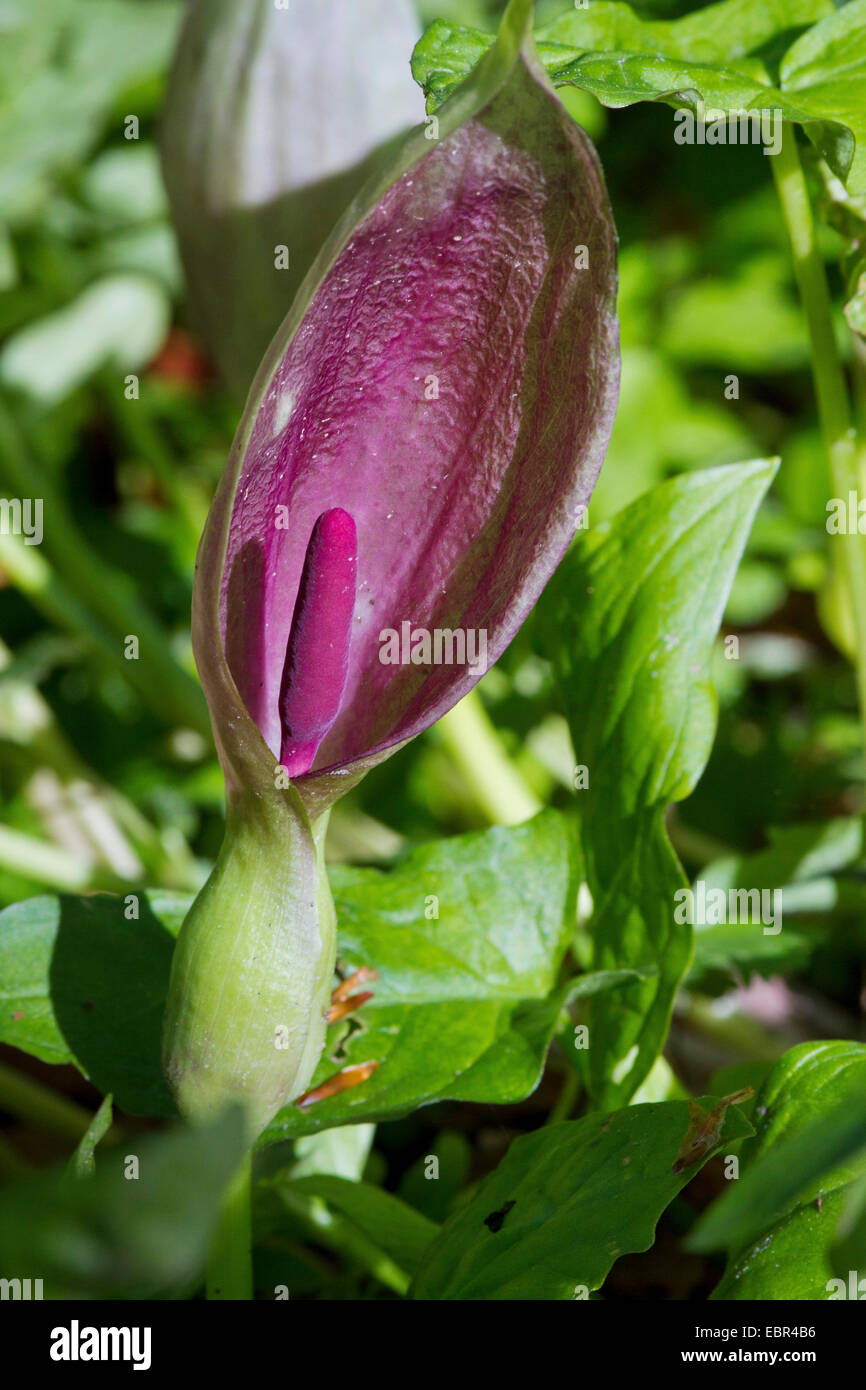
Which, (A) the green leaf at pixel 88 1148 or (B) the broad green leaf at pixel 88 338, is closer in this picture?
(A) the green leaf at pixel 88 1148

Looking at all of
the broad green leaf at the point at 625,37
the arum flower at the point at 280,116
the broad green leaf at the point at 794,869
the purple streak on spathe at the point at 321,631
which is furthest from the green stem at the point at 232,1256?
the arum flower at the point at 280,116

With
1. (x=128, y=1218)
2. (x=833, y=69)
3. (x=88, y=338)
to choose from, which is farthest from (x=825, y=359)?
(x=88, y=338)

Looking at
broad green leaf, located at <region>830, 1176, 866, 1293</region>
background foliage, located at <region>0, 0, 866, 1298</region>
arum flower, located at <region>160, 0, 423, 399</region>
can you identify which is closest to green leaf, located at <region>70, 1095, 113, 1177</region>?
background foliage, located at <region>0, 0, 866, 1298</region>

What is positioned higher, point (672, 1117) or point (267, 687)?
point (267, 687)

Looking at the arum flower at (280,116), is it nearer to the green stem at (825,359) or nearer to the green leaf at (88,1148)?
the green stem at (825,359)

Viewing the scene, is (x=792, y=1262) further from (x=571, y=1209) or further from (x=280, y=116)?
(x=280, y=116)
